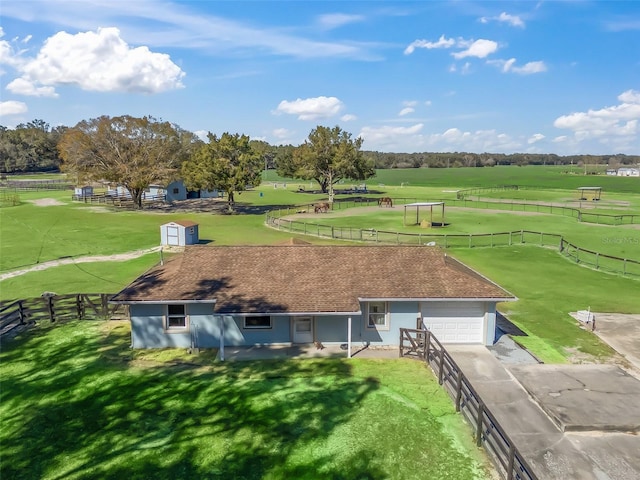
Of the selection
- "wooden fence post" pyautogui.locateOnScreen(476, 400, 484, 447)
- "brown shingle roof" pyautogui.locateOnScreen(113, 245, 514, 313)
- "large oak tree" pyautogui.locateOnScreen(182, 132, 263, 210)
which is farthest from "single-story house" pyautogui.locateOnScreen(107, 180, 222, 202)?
"wooden fence post" pyautogui.locateOnScreen(476, 400, 484, 447)

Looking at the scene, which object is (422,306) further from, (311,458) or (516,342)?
(311,458)

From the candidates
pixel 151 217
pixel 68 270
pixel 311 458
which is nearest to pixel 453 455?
pixel 311 458

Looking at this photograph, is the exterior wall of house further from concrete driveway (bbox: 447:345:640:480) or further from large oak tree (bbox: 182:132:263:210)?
large oak tree (bbox: 182:132:263:210)

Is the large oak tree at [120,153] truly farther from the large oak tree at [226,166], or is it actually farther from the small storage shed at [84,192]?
the small storage shed at [84,192]

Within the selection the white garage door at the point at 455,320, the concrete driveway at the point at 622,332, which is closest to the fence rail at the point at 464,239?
the concrete driveway at the point at 622,332

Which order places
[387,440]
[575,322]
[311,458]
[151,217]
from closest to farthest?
1. [311,458]
2. [387,440]
3. [575,322]
4. [151,217]

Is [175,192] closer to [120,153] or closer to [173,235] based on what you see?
[120,153]
